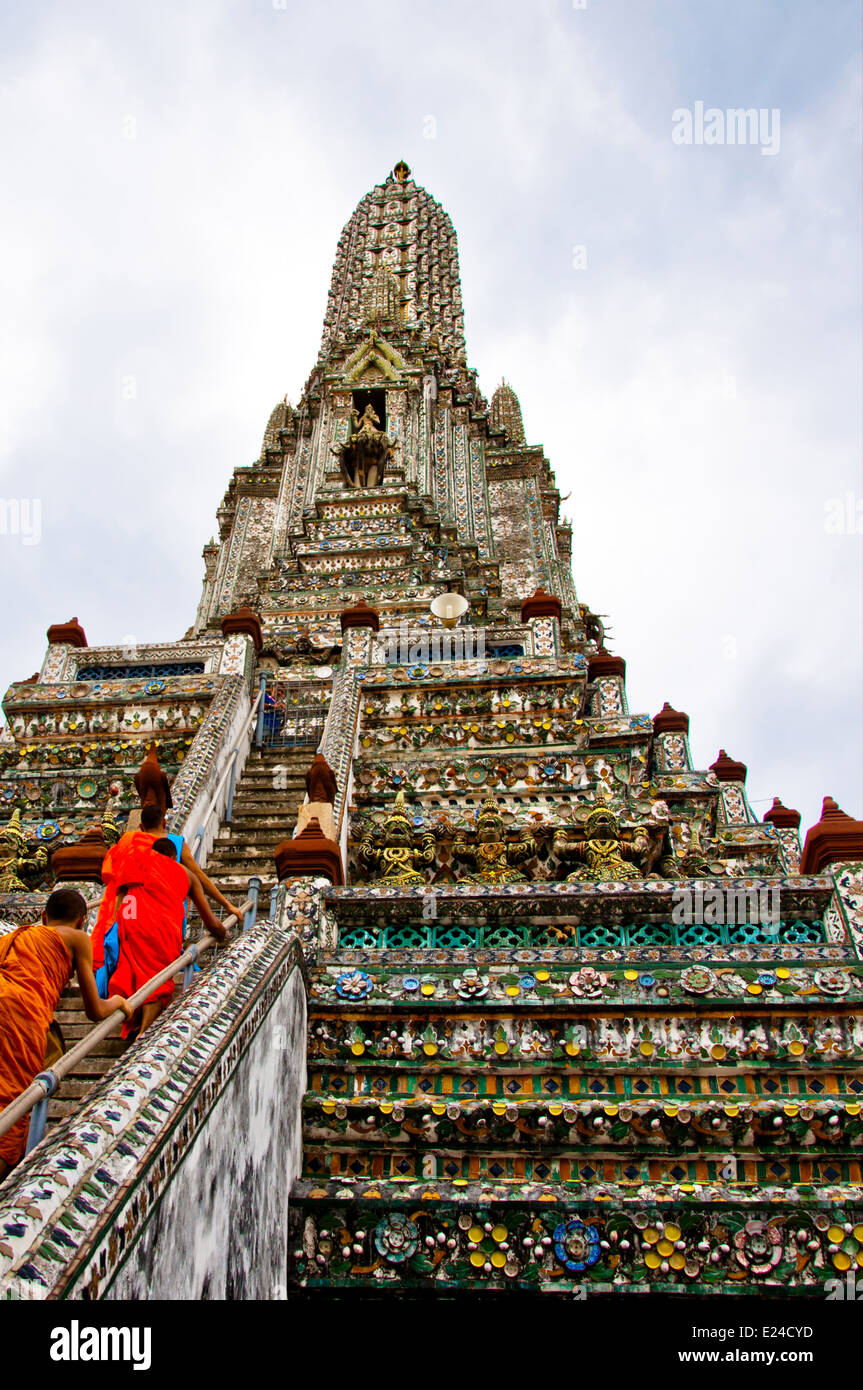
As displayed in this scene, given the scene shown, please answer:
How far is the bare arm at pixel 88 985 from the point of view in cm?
404

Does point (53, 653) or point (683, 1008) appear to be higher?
point (53, 653)

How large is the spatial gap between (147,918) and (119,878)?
12.3 inches

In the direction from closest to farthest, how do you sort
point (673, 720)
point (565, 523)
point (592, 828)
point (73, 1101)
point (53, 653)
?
point (73, 1101)
point (592, 828)
point (53, 653)
point (673, 720)
point (565, 523)

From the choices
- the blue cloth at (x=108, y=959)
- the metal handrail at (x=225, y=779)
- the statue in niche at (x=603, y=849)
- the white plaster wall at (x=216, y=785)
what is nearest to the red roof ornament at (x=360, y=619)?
the metal handrail at (x=225, y=779)

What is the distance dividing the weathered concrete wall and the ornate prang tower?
0.11 ft

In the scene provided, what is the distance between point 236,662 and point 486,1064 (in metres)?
7.16

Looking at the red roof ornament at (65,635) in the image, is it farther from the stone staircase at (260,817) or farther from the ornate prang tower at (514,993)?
the stone staircase at (260,817)

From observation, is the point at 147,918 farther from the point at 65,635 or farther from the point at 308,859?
the point at 65,635

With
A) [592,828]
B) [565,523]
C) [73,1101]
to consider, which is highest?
[565,523]

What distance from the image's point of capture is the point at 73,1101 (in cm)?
461

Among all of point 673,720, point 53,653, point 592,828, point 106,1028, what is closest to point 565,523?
point 673,720

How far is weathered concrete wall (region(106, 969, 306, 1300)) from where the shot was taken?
3.24 meters

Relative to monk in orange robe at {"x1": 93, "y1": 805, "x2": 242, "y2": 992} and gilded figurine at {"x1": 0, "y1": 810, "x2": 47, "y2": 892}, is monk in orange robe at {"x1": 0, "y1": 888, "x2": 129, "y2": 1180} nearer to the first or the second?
monk in orange robe at {"x1": 93, "y1": 805, "x2": 242, "y2": 992}
